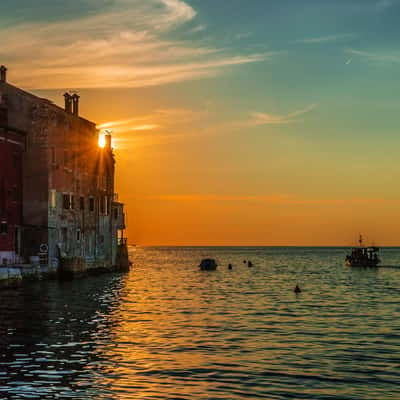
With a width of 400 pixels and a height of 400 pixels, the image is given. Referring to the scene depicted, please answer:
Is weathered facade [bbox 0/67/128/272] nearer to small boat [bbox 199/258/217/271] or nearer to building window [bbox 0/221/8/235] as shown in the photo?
building window [bbox 0/221/8/235]

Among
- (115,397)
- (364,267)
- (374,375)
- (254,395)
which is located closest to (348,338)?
(374,375)

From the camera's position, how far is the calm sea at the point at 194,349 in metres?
19.8

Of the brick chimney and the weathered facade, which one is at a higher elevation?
the brick chimney

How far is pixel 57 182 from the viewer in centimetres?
6681

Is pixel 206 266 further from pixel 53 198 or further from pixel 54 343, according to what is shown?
pixel 54 343

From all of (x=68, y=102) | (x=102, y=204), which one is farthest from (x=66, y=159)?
(x=102, y=204)

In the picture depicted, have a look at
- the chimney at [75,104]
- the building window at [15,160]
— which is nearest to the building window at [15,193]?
the building window at [15,160]

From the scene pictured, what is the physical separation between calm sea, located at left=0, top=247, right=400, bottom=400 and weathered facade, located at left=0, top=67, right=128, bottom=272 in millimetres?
13972

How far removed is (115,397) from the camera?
18516 millimetres

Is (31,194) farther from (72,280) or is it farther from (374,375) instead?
(374,375)

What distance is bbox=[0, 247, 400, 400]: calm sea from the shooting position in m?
19.8

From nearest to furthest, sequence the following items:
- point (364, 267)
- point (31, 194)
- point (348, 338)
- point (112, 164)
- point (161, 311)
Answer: point (348, 338)
point (161, 311)
point (31, 194)
point (112, 164)
point (364, 267)

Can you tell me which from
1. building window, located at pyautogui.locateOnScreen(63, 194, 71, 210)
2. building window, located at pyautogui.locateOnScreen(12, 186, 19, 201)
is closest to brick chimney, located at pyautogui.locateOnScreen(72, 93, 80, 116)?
building window, located at pyautogui.locateOnScreen(63, 194, 71, 210)

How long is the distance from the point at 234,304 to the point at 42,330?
65.8ft
